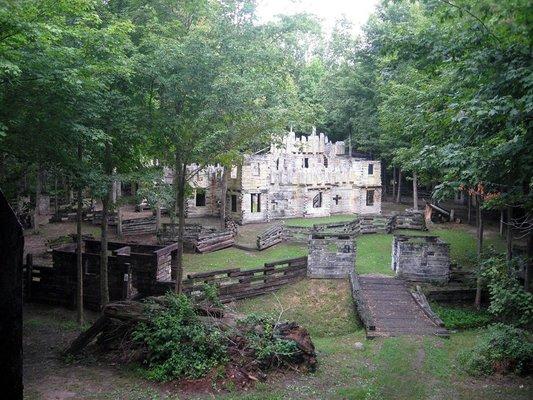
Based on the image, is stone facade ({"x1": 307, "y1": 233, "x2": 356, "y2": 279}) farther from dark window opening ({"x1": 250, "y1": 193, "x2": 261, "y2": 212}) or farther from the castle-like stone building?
dark window opening ({"x1": 250, "y1": 193, "x2": 261, "y2": 212})

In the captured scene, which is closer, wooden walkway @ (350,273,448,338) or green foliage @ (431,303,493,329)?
wooden walkway @ (350,273,448,338)

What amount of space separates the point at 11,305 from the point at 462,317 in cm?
1876

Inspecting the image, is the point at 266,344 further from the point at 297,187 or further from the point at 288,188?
the point at 297,187

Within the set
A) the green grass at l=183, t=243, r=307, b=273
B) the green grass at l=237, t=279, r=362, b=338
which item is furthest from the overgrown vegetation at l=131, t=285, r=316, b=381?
the green grass at l=183, t=243, r=307, b=273

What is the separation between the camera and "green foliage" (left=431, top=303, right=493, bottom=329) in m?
17.1

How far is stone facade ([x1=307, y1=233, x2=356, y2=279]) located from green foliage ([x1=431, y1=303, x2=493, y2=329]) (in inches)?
164

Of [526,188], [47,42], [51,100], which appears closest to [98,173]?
[51,100]

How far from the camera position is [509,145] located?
834 cm

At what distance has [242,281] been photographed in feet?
63.5

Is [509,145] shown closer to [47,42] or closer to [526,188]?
[526,188]

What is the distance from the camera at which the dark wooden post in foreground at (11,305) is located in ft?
4.90

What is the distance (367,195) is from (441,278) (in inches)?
913

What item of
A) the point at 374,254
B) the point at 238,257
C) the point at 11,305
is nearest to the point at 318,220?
the point at 374,254

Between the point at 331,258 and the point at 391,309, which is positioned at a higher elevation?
the point at 331,258
